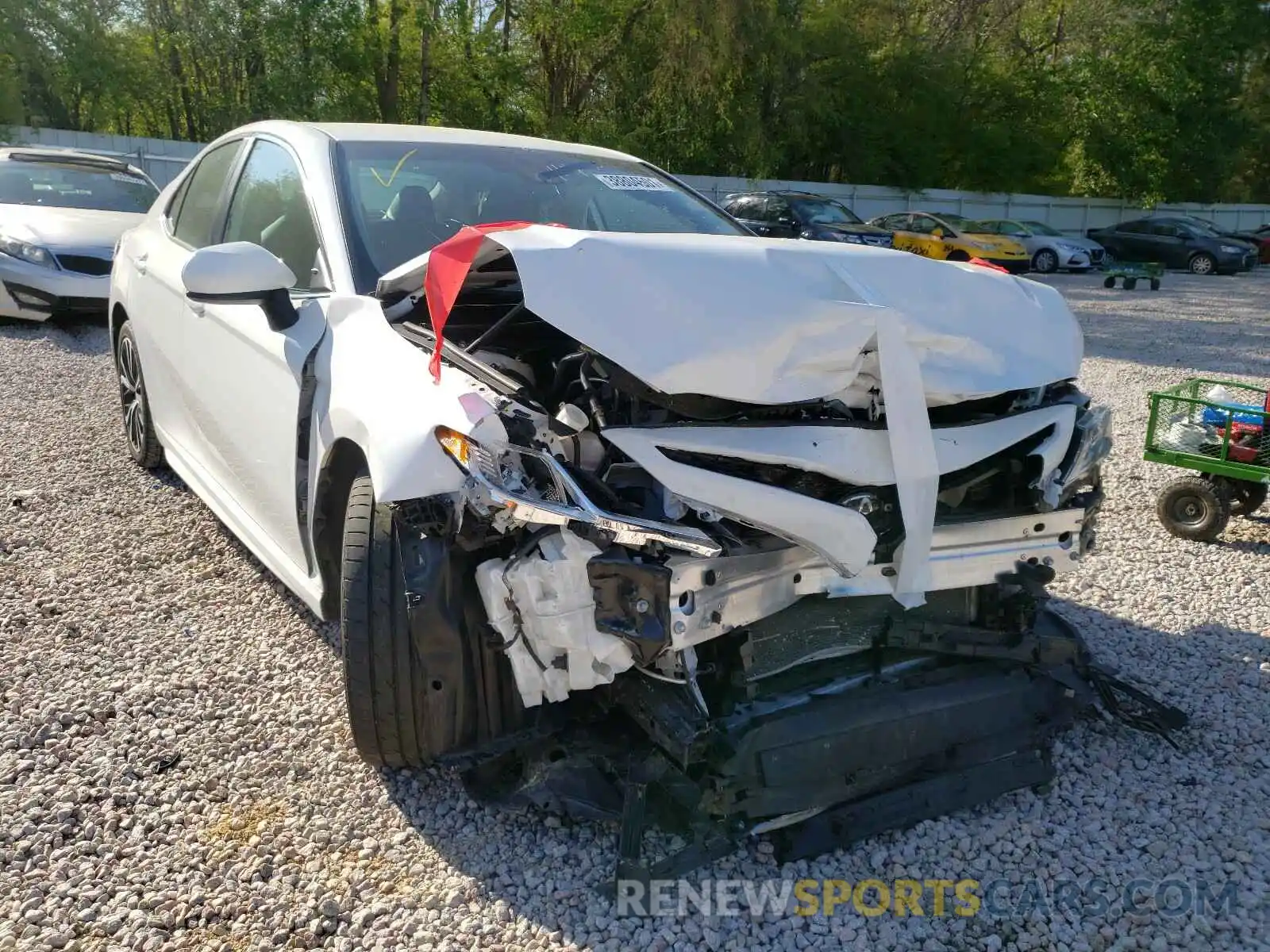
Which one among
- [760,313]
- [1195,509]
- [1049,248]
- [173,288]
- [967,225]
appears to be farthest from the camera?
[967,225]

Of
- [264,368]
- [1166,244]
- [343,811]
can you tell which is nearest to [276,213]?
[264,368]

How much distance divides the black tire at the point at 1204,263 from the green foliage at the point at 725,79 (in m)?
8.24

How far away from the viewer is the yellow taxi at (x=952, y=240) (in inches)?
795

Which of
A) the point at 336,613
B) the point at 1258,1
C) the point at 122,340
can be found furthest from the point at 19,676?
the point at 1258,1

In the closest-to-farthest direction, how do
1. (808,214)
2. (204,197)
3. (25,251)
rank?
1. (204,197)
2. (25,251)
3. (808,214)

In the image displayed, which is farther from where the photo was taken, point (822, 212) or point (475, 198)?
point (822, 212)

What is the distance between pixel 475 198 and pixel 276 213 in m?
0.70

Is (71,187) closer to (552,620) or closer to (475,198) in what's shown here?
(475,198)

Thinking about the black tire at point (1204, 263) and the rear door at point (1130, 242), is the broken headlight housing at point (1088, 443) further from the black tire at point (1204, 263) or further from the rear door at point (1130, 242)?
the rear door at point (1130, 242)

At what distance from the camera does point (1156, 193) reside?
30.2 metres

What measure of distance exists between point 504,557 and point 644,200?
1890 mm

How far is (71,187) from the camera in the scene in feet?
32.4

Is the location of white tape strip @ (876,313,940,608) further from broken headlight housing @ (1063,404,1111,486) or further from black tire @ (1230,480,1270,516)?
black tire @ (1230,480,1270,516)

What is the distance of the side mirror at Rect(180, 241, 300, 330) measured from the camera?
108 inches
